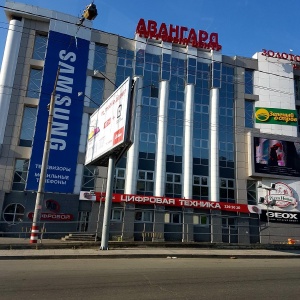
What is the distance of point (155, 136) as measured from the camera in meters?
32.6

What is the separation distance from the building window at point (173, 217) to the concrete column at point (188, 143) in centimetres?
197

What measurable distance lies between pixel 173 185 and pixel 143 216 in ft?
14.3

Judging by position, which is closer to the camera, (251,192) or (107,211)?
(107,211)

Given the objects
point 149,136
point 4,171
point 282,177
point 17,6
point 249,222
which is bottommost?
point 249,222

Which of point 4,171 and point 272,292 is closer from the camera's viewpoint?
point 272,292

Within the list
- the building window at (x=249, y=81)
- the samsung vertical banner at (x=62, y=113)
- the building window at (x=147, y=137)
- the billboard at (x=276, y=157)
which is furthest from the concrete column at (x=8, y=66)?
the billboard at (x=276, y=157)

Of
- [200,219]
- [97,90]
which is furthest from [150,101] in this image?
[200,219]

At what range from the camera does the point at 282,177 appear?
34000 millimetres

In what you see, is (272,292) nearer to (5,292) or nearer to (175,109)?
(5,292)

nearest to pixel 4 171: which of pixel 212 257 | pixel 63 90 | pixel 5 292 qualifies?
pixel 63 90

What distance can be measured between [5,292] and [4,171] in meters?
23.1

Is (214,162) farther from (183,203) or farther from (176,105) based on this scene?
(176,105)

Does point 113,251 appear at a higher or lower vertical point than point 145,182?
lower

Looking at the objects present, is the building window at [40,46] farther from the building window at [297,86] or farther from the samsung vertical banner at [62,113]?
the building window at [297,86]
